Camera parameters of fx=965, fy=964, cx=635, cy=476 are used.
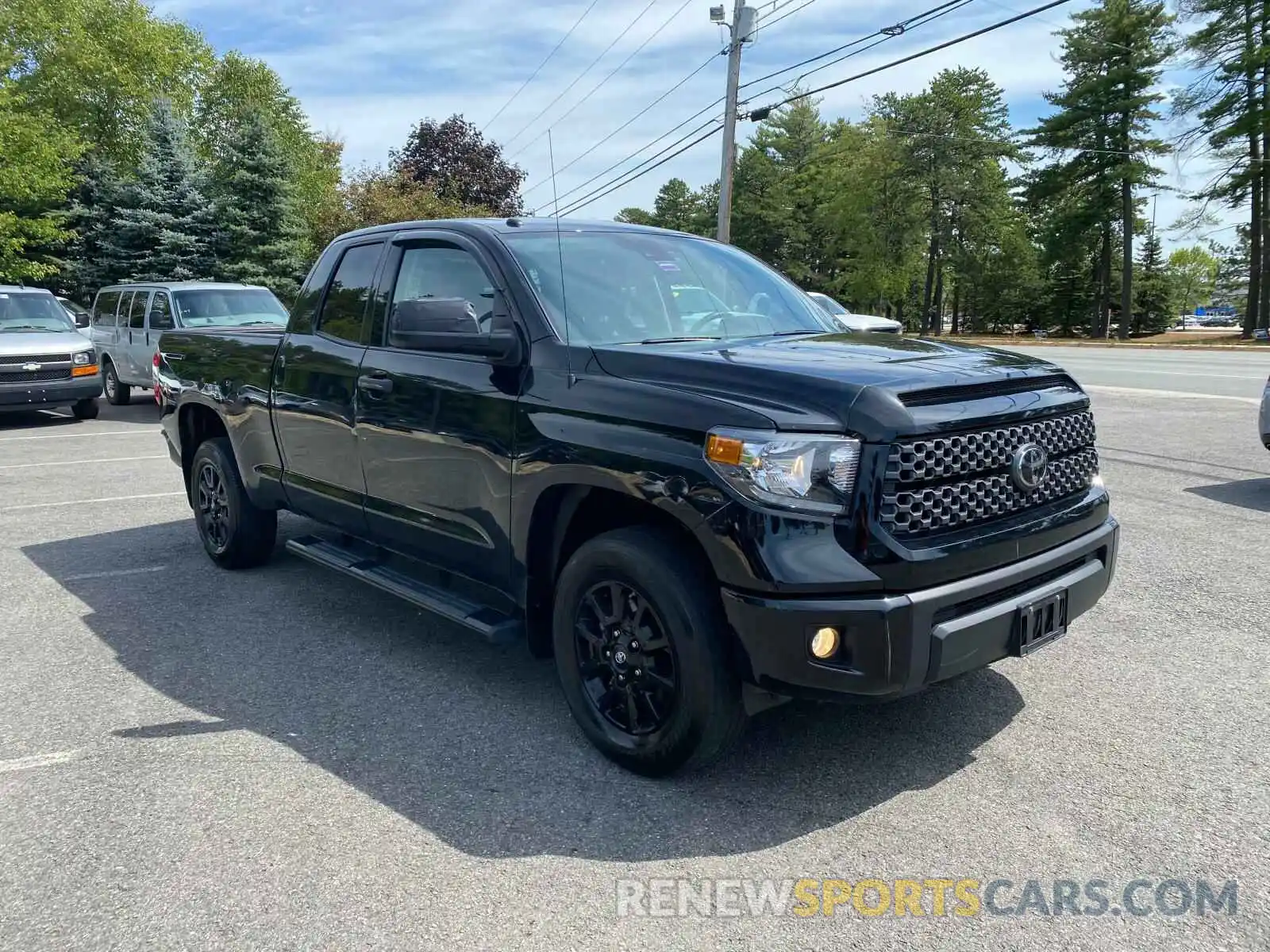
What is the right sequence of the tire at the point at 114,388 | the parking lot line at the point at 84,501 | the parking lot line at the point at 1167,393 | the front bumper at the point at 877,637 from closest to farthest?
the front bumper at the point at 877,637
the parking lot line at the point at 84,501
the parking lot line at the point at 1167,393
the tire at the point at 114,388

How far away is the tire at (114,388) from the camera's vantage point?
16.3 metres

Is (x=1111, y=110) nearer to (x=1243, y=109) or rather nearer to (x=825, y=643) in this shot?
(x=1243, y=109)

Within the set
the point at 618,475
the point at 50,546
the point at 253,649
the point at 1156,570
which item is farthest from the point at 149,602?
the point at 1156,570

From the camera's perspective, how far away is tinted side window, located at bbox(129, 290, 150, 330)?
579 inches

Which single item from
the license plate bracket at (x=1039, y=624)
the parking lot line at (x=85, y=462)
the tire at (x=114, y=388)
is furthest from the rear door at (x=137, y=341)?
the license plate bracket at (x=1039, y=624)

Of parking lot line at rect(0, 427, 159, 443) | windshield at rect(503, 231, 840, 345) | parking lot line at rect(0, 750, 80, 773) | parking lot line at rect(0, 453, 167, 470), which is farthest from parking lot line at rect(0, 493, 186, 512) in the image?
windshield at rect(503, 231, 840, 345)

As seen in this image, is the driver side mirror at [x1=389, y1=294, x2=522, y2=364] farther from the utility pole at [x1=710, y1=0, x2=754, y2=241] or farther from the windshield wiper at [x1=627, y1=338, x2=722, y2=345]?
the utility pole at [x1=710, y1=0, x2=754, y2=241]

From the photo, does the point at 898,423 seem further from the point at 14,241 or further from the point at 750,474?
the point at 14,241

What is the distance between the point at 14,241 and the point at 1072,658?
93.9ft

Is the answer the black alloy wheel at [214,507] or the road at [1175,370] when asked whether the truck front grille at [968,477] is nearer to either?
the black alloy wheel at [214,507]

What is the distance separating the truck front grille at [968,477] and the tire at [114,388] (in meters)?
16.2

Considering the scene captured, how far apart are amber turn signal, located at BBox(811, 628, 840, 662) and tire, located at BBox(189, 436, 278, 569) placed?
13.6 ft

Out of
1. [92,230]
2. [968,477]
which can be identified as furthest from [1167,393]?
[92,230]

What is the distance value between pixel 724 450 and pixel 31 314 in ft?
47.8
